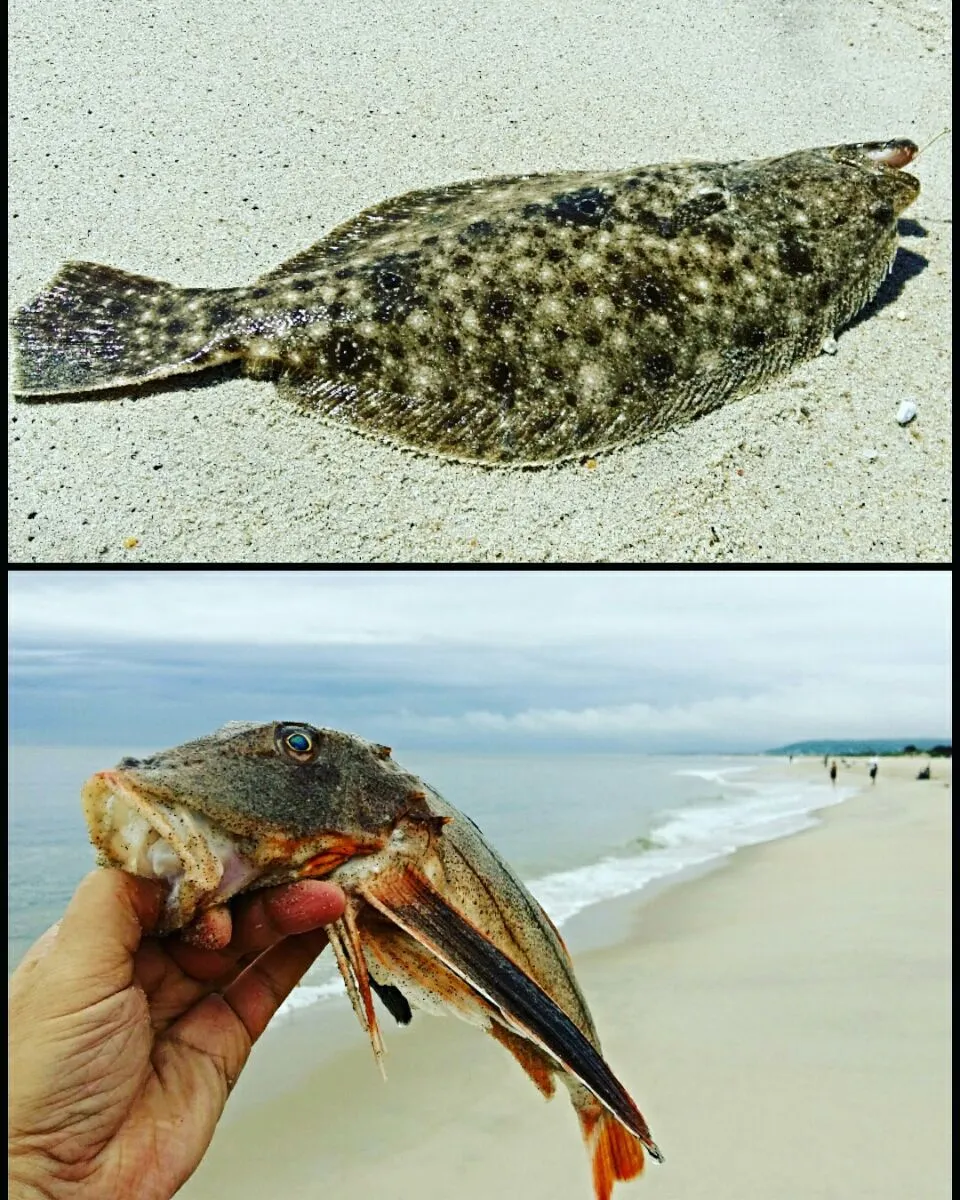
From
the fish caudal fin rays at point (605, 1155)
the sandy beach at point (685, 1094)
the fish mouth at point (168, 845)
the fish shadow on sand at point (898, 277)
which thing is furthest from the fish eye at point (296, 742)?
the fish shadow on sand at point (898, 277)

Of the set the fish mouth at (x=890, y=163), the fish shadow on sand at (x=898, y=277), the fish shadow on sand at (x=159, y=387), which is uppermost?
the fish mouth at (x=890, y=163)

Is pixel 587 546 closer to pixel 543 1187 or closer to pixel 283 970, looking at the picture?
pixel 283 970

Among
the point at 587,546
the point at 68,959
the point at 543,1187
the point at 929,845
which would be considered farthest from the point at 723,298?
the point at 929,845

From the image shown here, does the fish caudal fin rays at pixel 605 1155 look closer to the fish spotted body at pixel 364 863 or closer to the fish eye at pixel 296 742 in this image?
the fish spotted body at pixel 364 863

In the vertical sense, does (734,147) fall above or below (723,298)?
above

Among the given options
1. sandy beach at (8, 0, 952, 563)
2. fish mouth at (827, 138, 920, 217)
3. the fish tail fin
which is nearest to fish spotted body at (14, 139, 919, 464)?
the fish tail fin
